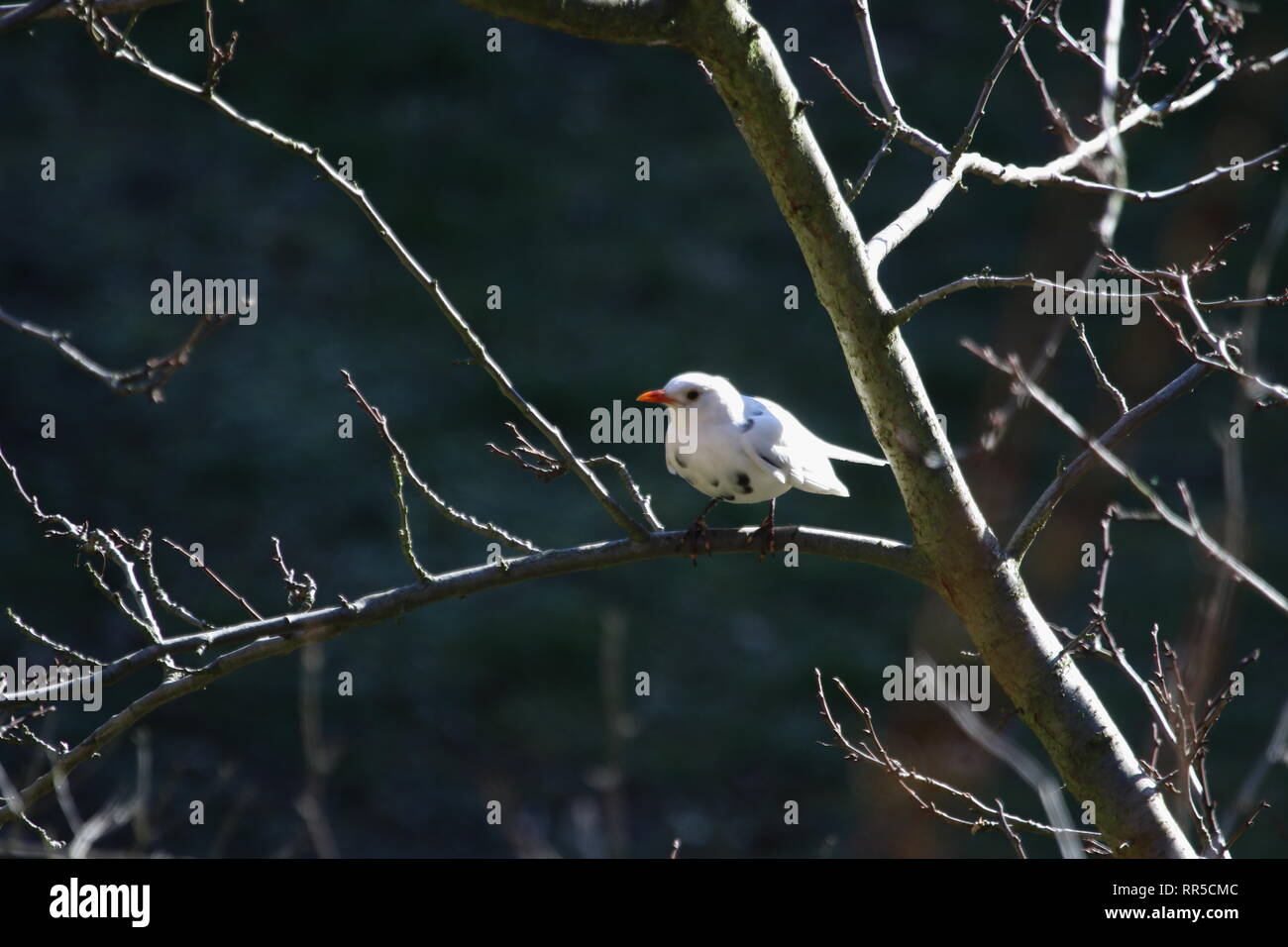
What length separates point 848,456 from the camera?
14.3 feet

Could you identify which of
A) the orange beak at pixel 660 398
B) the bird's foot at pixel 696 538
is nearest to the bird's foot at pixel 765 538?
the bird's foot at pixel 696 538

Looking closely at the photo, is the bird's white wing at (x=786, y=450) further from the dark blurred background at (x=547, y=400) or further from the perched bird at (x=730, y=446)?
the dark blurred background at (x=547, y=400)

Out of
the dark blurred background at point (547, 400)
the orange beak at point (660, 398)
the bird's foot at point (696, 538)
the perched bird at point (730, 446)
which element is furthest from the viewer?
the dark blurred background at point (547, 400)

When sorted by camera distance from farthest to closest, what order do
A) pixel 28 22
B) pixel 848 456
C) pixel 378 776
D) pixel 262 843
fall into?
pixel 378 776, pixel 262 843, pixel 848 456, pixel 28 22

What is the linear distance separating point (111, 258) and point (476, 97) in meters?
4.03

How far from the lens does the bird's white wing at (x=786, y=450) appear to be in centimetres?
395

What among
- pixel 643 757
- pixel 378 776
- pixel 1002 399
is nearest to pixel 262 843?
pixel 378 776

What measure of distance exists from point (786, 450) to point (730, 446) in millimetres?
185

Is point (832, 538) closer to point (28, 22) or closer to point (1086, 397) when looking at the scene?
point (28, 22)

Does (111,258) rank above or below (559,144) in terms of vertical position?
below

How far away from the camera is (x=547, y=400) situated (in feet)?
34.7

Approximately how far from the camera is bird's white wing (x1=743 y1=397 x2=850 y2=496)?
395cm

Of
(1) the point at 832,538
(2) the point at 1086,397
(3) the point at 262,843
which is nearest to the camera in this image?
(1) the point at 832,538

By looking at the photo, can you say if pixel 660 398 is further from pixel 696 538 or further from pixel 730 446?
pixel 696 538
